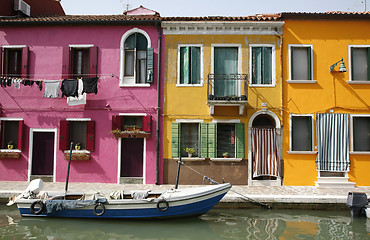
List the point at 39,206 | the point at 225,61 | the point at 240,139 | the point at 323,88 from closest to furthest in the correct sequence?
the point at 39,206
the point at 240,139
the point at 323,88
the point at 225,61

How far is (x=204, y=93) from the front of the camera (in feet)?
46.1

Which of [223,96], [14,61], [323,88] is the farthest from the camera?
[14,61]

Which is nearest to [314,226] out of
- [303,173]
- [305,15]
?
[303,173]

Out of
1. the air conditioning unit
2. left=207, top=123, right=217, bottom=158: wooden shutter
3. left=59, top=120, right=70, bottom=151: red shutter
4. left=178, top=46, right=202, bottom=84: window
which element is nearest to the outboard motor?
left=207, top=123, right=217, bottom=158: wooden shutter

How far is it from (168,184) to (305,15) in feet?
29.5

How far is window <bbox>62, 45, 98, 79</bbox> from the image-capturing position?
14297mm

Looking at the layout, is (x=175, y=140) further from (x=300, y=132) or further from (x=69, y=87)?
(x=300, y=132)

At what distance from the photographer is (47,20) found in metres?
14.4

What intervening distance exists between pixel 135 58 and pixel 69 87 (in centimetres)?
295

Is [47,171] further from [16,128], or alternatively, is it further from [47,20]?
[47,20]

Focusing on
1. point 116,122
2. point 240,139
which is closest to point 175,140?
point 116,122

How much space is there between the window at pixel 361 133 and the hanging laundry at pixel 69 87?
11.4 meters

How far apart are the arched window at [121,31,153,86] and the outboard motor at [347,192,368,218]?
8884 millimetres

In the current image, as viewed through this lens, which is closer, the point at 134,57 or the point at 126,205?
the point at 126,205
